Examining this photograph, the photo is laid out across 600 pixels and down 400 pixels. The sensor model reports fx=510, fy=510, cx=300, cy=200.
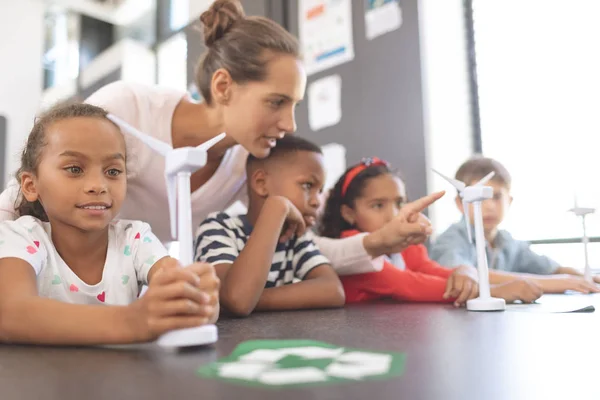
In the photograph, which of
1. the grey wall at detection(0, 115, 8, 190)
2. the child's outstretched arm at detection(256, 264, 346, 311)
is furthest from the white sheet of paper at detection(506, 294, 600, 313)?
the grey wall at detection(0, 115, 8, 190)

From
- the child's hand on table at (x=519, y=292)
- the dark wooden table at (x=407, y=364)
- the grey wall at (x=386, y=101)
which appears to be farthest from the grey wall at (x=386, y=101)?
the dark wooden table at (x=407, y=364)

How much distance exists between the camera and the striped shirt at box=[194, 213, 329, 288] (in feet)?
3.13

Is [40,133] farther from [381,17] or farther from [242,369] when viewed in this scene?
[381,17]

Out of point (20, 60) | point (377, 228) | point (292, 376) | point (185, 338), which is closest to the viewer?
point (292, 376)

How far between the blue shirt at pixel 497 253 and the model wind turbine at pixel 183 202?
95 cm

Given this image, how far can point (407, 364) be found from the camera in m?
0.42

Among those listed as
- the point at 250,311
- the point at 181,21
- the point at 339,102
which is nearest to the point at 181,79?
the point at 181,21

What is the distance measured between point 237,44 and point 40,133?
1.65 ft

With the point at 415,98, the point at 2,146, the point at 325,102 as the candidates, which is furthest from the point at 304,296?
the point at 2,146

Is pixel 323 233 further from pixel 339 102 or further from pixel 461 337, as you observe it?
pixel 461 337

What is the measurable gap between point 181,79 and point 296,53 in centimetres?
230

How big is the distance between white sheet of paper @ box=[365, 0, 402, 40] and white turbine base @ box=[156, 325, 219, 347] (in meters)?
1.52

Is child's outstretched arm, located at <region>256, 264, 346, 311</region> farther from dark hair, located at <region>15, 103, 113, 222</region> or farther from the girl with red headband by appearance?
dark hair, located at <region>15, 103, 113, 222</region>

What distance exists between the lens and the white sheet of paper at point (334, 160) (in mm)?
1917
